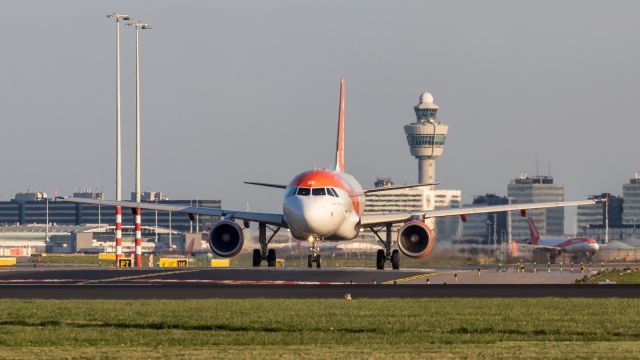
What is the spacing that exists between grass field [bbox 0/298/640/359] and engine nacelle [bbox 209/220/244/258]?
35744mm

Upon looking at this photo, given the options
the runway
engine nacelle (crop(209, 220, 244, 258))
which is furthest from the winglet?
the runway

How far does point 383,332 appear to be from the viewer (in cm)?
3269

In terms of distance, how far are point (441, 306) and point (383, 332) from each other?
9.03 m

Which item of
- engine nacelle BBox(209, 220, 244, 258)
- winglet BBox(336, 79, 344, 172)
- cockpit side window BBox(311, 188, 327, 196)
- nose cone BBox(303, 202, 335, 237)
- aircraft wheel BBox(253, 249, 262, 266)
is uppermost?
winglet BBox(336, 79, 344, 172)

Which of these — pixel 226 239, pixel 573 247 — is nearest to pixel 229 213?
pixel 226 239

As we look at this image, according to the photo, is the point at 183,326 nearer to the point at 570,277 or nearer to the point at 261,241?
the point at 570,277

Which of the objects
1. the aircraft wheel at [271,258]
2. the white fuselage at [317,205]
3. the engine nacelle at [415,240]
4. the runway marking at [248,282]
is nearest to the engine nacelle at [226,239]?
the aircraft wheel at [271,258]

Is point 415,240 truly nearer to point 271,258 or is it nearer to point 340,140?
point 271,258

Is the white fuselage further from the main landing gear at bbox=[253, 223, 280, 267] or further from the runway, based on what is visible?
the main landing gear at bbox=[253, 223, 280, 267]

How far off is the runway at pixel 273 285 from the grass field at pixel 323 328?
16.1 feet

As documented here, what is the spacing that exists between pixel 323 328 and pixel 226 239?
46.9 metres

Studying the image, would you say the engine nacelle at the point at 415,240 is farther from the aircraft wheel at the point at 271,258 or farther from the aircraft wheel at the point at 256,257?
the aircraft wheel at the point at 256,257

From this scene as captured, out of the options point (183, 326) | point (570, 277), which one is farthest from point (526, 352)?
point (570, 277)

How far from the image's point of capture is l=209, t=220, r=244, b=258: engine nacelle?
79875mm
